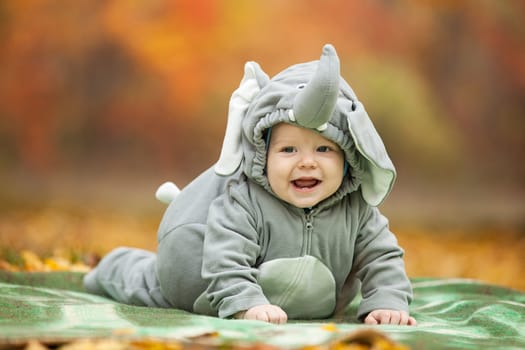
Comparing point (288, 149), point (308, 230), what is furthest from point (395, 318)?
point (288, 149)

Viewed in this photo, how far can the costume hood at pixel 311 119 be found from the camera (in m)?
2.67

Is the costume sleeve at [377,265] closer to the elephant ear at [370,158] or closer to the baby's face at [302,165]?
the elephant ear at [370,158]

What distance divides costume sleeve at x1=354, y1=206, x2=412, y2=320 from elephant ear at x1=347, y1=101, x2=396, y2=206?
0.11m

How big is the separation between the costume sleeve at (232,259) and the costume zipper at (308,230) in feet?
0.49

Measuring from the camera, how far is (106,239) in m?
6.04

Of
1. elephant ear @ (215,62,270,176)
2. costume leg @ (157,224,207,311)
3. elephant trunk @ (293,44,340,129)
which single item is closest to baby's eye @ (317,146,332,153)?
elephant trunk @ (293,44,340,129)

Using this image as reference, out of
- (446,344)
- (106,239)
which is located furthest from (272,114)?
(106,239)

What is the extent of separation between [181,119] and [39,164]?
1072 mm

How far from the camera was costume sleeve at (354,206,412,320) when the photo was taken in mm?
2957

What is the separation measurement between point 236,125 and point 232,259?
0.43m

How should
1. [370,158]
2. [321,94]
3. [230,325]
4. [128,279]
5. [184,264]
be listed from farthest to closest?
1. [128,279]
2. [184,264]
3. [370,158]
4. [321,94]
5. [230,325]

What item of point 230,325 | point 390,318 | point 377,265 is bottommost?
point 230,325

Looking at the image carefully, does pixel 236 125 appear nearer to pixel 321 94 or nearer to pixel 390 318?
pixel 321 94

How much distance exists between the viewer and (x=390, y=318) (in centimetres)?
287
